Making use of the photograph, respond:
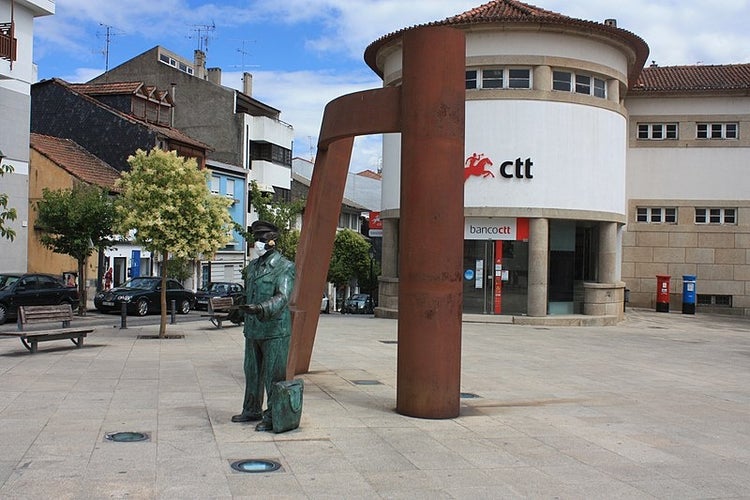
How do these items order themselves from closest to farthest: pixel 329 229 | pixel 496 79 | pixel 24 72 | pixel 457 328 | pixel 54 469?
pixel 54 469 < pixel 457 328 < pixel 329 229 < pixel 496 79 < pixel 24 72

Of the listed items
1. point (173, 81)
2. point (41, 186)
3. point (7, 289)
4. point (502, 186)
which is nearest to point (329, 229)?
point (502, 186)

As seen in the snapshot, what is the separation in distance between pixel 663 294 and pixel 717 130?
7260 millimetres

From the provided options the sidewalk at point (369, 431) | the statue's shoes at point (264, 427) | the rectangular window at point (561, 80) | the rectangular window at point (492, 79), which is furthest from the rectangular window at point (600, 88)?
the statue's shoes at point (264, 427)

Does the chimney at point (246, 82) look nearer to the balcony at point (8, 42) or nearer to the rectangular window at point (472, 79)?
the balcony at point (8, 42)

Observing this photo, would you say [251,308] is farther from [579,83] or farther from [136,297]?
[136,297]

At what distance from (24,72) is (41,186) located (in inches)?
281

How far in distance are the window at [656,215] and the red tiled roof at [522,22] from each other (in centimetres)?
623

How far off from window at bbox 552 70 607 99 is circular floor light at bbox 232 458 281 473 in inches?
824

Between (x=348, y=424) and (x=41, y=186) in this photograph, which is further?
(x=41, y=186)

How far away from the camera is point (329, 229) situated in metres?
10.8

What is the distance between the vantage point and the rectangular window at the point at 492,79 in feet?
83.3

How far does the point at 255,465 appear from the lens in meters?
6.66

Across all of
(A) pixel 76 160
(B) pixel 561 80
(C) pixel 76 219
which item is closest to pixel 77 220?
(C) pixel 76 219

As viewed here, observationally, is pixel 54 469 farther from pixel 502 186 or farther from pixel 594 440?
pixel 502 186
